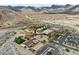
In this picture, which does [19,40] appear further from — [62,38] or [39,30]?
[62,38]

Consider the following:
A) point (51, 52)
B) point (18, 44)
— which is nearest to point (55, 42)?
point (51, 52)

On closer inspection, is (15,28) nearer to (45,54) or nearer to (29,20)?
(29,20)

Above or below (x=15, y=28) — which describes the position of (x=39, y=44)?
below

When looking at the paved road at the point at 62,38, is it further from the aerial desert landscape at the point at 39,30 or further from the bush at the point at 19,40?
the bush at the point at 19,40

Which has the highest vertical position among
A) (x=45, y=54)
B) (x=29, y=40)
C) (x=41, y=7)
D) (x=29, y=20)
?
(x=41, y=7)

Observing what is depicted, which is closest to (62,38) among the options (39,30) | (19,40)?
(39,30)

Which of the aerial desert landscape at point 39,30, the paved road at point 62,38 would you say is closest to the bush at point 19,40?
the aerial desert landscape at point 39,30

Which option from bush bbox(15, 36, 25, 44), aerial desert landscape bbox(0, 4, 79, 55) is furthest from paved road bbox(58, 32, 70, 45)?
bush bbox(15, 36, 25, 44)

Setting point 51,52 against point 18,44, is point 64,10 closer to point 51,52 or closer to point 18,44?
point 51,52

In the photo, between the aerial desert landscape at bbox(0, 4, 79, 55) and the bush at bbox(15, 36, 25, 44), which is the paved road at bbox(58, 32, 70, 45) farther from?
the bush at bbox(15, 36, 25, 44)
